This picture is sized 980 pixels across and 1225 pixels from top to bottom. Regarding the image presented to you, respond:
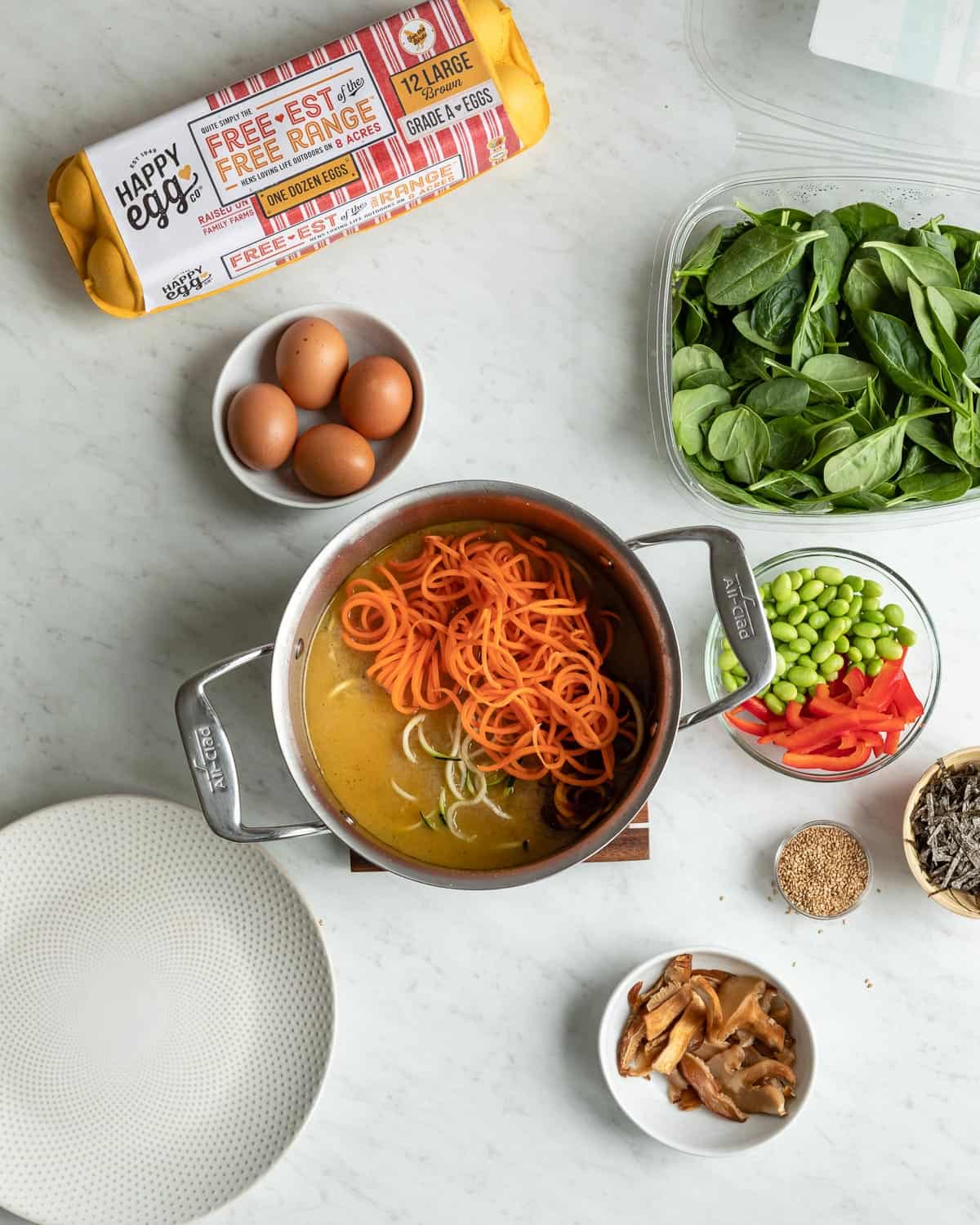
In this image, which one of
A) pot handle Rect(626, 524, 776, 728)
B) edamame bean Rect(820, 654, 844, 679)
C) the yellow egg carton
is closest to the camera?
pot handle Rect(626, 524, 776, 728)

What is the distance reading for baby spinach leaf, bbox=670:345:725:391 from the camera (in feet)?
5.17

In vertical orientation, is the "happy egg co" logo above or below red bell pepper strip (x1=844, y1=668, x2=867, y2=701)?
above

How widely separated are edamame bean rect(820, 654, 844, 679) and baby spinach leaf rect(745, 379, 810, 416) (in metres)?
0.39

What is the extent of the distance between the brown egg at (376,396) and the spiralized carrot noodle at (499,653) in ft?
0.64

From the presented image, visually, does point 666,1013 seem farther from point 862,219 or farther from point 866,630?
point 862,219

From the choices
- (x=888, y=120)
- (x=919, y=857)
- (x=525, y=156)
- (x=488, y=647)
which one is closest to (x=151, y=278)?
(x=525, y=156)

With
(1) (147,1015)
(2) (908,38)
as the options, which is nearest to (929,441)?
(2) (908,38)

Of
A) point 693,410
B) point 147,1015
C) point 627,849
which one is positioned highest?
point 693,410

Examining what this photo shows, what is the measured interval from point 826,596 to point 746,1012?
668mm

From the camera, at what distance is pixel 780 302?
157cm

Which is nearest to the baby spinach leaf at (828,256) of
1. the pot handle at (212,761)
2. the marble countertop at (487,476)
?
the marble countertop at (487,476)

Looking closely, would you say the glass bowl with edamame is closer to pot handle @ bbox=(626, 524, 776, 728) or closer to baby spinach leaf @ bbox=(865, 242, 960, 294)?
pot handle @ bbox=(626, 524, 776, 728)

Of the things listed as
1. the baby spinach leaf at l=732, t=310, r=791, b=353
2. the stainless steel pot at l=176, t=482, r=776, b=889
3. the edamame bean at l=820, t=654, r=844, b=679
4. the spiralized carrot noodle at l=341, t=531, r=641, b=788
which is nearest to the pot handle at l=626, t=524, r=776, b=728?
the stainless steel pot at l=176, t=482, r=776, b=889

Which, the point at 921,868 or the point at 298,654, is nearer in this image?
the point at 298,654
